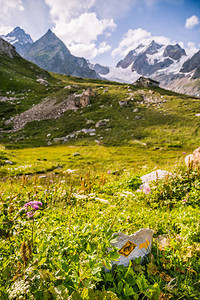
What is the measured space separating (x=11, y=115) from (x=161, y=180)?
61696mm

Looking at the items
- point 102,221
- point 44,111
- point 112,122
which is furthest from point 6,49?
point 102,221

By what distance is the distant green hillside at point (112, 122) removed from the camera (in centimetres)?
4081

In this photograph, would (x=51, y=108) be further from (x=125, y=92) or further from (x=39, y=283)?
(x=39, y=283)

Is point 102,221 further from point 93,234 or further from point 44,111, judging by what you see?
point 44,111

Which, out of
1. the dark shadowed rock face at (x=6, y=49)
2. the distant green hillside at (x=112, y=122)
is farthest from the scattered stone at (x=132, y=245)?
the dark shadowed rock face at (x=6, y=49)

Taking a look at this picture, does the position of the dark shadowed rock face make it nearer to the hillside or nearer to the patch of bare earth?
the hillside

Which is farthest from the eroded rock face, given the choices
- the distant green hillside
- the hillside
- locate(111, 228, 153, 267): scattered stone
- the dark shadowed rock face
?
the dark shadowed rock face

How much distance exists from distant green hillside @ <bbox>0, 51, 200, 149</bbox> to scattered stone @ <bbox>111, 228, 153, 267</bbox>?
3384 centimetres

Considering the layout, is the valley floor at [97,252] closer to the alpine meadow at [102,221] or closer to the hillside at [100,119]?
the alpine meadow at [102,221]

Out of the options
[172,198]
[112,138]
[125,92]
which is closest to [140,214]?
[172,198]

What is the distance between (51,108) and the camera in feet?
203

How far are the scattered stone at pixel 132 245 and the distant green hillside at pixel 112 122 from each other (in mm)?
33837

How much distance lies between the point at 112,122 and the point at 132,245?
47729mm

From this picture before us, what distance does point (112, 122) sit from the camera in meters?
50.1
